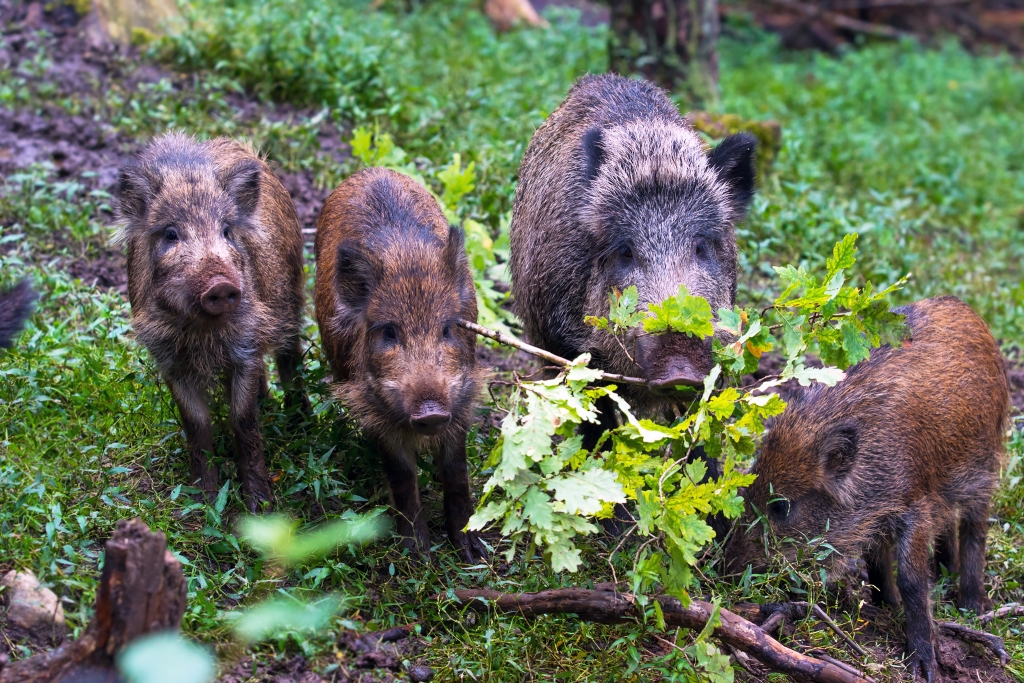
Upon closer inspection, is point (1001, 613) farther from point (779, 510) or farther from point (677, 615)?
point (677, 615)

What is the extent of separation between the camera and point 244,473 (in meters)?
4.46

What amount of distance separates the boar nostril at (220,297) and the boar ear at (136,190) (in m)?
0.79

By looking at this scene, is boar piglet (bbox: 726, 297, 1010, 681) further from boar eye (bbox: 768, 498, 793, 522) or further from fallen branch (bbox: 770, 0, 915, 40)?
fallen branch (bbox: 770, 0, 915, 40)

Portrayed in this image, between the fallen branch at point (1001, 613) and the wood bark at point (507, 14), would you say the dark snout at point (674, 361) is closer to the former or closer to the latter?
the fallen branch at point (1001, 613)

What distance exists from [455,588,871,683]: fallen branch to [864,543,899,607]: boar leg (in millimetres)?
1209

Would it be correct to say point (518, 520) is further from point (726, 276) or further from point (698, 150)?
point (698, 150)

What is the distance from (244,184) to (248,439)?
1.18 metres

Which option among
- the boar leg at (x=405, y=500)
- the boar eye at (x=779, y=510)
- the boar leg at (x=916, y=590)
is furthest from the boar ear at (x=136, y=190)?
the boar leg at (x=916, y=590)

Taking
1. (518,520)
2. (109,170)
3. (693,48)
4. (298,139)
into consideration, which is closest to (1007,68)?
(693,48)

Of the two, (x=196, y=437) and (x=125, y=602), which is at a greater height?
(x=125, y=602)

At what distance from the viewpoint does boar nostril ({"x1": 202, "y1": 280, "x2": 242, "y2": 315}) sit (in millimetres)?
4035

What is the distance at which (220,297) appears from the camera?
405 cm

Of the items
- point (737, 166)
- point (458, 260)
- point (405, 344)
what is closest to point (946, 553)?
point (737, 166)

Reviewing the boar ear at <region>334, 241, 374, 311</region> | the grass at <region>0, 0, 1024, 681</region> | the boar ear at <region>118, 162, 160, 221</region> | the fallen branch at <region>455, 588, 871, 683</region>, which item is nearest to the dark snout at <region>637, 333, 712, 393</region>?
the fallen branch at <region>455, 588, 871, 683</region>
